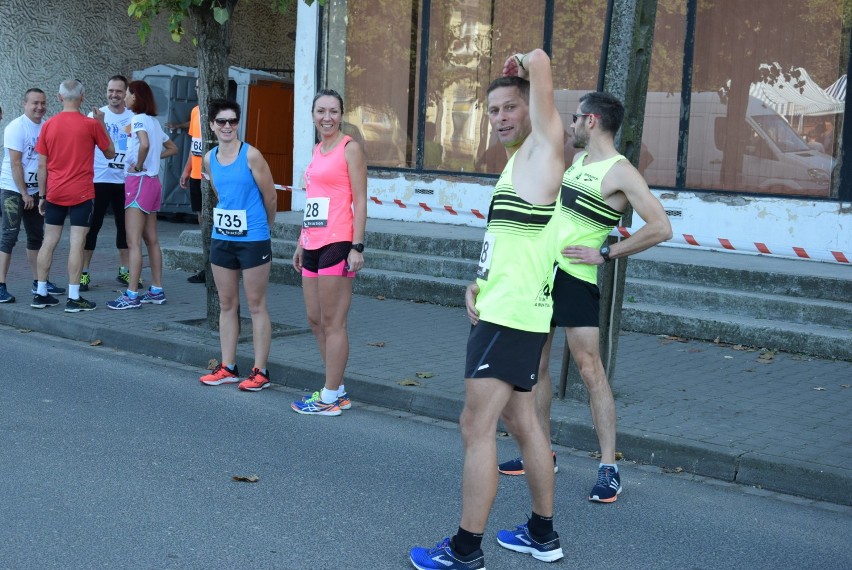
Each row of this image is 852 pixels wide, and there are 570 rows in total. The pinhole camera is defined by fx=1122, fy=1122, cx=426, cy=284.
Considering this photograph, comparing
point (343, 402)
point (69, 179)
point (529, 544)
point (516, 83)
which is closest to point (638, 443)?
point (529, 544)

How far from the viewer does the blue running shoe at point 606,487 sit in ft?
18.4

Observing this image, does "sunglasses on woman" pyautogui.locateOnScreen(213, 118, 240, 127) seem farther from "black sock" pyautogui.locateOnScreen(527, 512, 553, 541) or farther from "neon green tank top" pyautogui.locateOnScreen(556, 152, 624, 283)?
"black sock" pyautogui.locateOnScreen(527, 512, 553, 541)

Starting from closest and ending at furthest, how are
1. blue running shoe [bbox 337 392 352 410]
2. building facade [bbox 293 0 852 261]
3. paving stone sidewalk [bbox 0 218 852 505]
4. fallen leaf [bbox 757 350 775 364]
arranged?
paving stone sidewalk [bbox 0 218 852 505] → blue running shoe [bbox 337 392 352 410] → fallen leaf [bbox 757 350 775 364] → building facade [bbox 293 0 852 261]

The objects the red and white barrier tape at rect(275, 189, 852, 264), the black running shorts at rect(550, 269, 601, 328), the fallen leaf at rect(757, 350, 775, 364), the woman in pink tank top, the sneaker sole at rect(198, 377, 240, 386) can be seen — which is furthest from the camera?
the red and white barrier tape at rect(275, 189, 852, 264)

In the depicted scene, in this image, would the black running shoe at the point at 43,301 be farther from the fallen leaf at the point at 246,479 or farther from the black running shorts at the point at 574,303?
the black running shorts at the point at 574,303

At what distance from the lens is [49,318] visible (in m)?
9.98

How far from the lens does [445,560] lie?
4.44 metres

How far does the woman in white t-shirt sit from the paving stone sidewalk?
1.32ft

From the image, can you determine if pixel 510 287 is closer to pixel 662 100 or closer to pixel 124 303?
pixel 124 303

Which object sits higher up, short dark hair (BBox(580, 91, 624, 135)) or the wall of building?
the wall of building

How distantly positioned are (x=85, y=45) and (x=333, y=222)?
545 inches

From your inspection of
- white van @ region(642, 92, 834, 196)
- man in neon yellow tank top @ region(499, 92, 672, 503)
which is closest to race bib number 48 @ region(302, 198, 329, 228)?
man in neon yellow tank top @ region(499, 92, 672, 503)

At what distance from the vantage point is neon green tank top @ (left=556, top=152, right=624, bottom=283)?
5598 millimetres

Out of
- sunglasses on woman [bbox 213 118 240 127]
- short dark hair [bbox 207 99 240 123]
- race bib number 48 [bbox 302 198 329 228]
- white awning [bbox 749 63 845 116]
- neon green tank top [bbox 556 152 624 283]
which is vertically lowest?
race bib number 48 [bbox 302 198 329 228]
